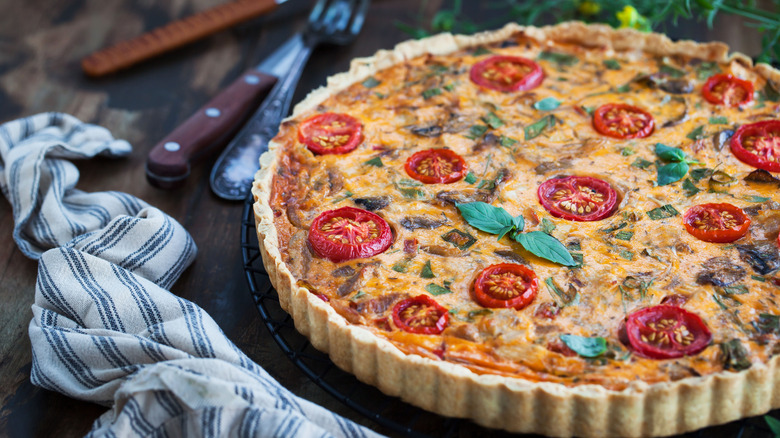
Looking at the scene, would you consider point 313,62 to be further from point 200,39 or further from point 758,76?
point 758,76

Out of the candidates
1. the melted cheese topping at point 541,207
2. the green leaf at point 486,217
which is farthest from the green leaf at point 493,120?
the green leaf at point 486,217

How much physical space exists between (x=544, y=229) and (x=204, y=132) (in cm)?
212

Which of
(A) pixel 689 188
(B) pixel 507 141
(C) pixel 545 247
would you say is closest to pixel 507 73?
(B) pixel 507 141

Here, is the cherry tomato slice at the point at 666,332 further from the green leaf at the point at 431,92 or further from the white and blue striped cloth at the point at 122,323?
the green leaf at the point at 431,92

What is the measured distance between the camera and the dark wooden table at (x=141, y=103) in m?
3.60

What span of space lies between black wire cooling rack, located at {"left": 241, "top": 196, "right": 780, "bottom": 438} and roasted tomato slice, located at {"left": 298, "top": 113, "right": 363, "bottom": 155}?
2.23ft

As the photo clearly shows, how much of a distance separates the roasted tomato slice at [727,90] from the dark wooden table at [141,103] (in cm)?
148

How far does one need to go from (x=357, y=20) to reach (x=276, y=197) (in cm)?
243

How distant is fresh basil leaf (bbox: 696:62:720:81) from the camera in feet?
14.9

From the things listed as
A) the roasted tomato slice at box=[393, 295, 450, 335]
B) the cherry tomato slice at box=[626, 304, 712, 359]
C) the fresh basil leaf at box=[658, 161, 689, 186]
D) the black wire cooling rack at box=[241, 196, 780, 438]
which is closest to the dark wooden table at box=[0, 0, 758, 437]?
the black wire cooling rack at box=[241, 196, 780, 438]

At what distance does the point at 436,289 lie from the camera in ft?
11.0

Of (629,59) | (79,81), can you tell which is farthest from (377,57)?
(79,81)

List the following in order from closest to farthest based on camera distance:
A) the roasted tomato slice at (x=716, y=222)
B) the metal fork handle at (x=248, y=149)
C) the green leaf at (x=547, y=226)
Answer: the roasted tomato slice at (x=716, y=222) → the green leaf at (x=547, y=226) → the metal fork handle at (x=248, y=149)

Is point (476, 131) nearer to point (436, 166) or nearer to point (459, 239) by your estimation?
point (436, 166)
